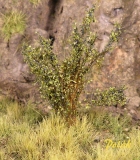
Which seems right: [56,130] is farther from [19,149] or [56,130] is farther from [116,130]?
[116,130]

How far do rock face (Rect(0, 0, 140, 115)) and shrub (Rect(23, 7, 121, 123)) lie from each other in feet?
2.79

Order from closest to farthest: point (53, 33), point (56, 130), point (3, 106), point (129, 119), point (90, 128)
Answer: point (56, 130) < point (90, 128) < point (129, 119) < point (3, 106) < point (53, 33)

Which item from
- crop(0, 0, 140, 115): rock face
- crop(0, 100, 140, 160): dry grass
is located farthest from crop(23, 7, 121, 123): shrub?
crop(0, 0, 140, 115): rock face

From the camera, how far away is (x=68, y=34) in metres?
7.78

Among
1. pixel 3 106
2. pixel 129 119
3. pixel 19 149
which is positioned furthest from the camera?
pixel 3 106

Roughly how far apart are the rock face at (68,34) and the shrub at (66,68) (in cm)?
85

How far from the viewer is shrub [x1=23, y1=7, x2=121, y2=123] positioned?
637 cm

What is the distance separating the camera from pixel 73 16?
786 cm

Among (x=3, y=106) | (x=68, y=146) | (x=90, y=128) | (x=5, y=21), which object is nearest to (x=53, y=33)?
(x=5, y=21)

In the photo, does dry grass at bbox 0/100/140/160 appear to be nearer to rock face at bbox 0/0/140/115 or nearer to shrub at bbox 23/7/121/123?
shrub at bbox 23/7/121/123

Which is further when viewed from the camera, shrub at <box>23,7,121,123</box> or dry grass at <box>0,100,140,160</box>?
shrub at <box>23,7,121,123</box>

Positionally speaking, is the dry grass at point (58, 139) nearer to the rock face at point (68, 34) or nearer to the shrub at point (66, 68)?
the shrub at point (66, 68)

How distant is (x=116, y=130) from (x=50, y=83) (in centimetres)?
161

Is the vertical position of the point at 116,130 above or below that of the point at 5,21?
below
